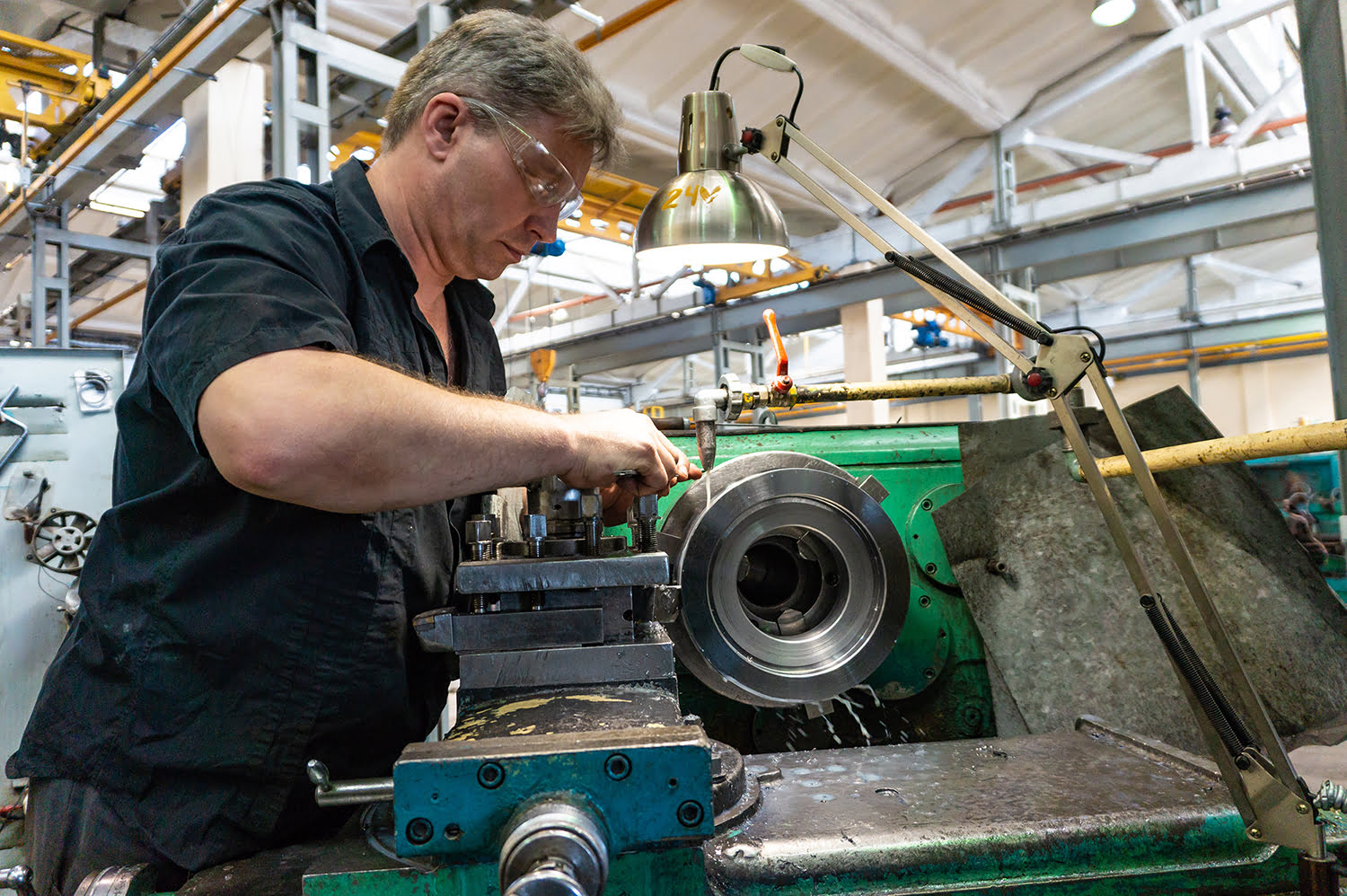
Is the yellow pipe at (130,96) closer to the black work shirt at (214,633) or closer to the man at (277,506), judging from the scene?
the man at (277,506)

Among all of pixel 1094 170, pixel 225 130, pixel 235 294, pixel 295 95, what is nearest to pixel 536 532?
pixel 235 294

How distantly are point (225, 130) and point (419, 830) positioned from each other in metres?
2.57

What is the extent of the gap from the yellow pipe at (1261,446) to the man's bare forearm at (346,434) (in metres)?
A: 0.84

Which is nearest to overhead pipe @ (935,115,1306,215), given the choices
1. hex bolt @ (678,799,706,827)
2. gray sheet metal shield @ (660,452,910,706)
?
gray sheet metal shield @ (660,452,910,706)

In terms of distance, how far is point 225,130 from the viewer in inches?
98.0

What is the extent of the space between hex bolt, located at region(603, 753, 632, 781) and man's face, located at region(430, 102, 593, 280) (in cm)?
72

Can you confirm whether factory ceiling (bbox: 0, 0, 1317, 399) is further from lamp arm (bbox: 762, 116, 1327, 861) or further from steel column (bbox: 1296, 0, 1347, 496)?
lamp arm (bbox: 762, 116, 1327, 861)

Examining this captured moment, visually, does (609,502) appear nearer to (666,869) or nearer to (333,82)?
(666,869)

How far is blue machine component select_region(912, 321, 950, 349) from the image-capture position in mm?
5746

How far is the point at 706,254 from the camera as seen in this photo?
5.53ft

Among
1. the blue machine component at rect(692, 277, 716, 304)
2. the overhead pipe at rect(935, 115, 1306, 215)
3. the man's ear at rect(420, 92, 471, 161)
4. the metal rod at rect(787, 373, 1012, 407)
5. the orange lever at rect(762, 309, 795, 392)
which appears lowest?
the metal rod at rect(787, 373, 1012, 407)

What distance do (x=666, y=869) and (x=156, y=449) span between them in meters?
0.64

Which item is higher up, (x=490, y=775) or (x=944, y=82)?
(x=944, y=82)

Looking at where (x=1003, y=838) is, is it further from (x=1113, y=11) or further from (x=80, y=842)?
(x=1113, y=11)
